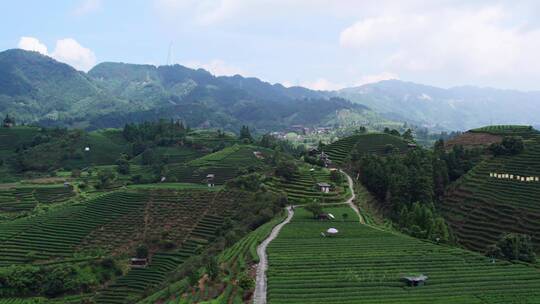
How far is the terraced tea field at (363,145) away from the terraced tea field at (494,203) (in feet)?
102

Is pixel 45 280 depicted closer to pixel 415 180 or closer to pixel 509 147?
pixel 415 180

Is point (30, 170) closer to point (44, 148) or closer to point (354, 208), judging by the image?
point (44, 148)

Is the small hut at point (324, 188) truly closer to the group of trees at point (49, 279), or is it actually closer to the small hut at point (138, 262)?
the small hut at point (138, 262)

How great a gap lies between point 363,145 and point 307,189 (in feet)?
127

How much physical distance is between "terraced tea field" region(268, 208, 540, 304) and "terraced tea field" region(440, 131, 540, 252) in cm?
1698

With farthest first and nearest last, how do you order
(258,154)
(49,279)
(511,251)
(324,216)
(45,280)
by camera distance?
(258,154)
(324,216)
(49,279)
(45,280)
(511,251)

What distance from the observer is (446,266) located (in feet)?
114

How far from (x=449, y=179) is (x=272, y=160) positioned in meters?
39.4

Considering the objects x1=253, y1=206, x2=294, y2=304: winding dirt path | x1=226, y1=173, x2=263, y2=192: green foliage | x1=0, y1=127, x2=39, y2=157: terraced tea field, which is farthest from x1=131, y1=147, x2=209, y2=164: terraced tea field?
x1=253, y1=206, x2=294, y2=304: winding dirt path

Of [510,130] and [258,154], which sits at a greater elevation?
[510,130]

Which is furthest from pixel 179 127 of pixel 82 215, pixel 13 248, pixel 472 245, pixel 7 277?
pixel 472 245

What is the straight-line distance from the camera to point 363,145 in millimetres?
101250

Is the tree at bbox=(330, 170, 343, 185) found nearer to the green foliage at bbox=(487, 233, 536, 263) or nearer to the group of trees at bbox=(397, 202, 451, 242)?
the group of trees at bbox=(397, 202, 451, 242)

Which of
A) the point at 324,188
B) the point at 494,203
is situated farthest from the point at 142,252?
the point at 494,203
